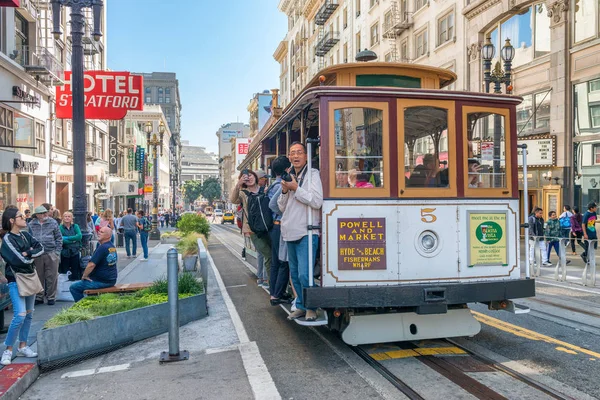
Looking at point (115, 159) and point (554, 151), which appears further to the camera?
point (115, 159)

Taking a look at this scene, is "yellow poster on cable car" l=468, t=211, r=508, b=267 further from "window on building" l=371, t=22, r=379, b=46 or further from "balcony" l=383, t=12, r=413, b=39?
"window on building" l=371, t=22, r=379, b=46

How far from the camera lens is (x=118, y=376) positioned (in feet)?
18.5

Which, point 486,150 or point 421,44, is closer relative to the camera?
point 486,150

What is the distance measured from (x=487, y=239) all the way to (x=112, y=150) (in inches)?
1473

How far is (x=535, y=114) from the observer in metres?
24.2

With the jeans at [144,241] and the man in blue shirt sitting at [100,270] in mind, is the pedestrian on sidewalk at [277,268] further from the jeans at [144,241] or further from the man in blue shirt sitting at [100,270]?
the jeans at [144,241]

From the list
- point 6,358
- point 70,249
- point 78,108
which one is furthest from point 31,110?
point 6,358

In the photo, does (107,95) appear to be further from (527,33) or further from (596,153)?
(527,33)

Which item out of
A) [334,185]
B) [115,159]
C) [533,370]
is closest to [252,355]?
[334,185]

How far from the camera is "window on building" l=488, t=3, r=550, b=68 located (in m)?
23.6

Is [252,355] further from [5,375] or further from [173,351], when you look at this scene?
[5,375]

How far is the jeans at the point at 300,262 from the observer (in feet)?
19.3

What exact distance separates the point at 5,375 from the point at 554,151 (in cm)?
2256

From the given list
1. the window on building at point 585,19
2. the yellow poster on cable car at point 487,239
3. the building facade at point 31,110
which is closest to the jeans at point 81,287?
the yellow poster on cable car at point 487,239
